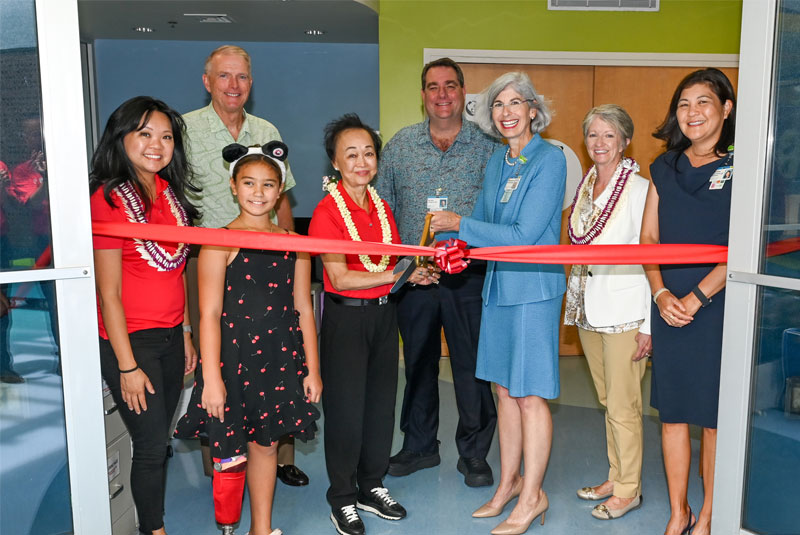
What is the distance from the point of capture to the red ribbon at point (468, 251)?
2.33 meters

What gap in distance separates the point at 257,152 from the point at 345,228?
0.46 m

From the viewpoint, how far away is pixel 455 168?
3.36m

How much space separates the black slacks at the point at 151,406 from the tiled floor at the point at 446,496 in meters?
0.52

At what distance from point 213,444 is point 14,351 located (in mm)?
744

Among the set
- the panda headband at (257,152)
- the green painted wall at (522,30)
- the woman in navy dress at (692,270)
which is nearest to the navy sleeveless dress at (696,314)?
the woman in navy dress at (692,270)

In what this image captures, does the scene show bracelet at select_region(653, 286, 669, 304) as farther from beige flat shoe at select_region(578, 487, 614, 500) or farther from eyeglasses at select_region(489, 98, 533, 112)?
beige flat shoe at select_region(578, 487, 614, 500)

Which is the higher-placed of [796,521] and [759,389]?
[759,389]

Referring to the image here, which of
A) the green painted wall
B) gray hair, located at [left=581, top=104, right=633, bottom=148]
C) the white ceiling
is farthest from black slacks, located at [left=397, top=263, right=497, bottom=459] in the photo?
the white ceiling

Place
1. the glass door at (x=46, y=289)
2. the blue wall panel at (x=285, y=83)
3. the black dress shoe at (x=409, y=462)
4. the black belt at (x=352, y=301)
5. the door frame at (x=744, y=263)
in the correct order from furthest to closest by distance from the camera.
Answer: the blue wall panel at (x=285, y=83), the black dress shoe at (x=409, y=462), the black belt at (x=352, y=301), the door frame at (x=744, y=263), the glass door at (x=46, y=289)

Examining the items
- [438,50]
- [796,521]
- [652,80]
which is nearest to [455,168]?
[796,521]

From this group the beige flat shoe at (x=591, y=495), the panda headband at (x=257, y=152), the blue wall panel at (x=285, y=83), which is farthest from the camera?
the blue wall panel at (x=285, y=83)

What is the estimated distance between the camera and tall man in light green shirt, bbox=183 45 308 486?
11.0 feet

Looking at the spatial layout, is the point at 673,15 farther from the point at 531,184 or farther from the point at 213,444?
the point at 213,444

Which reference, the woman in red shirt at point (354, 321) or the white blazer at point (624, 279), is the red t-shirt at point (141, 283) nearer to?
the woman in red shirt at point (354, 321)
